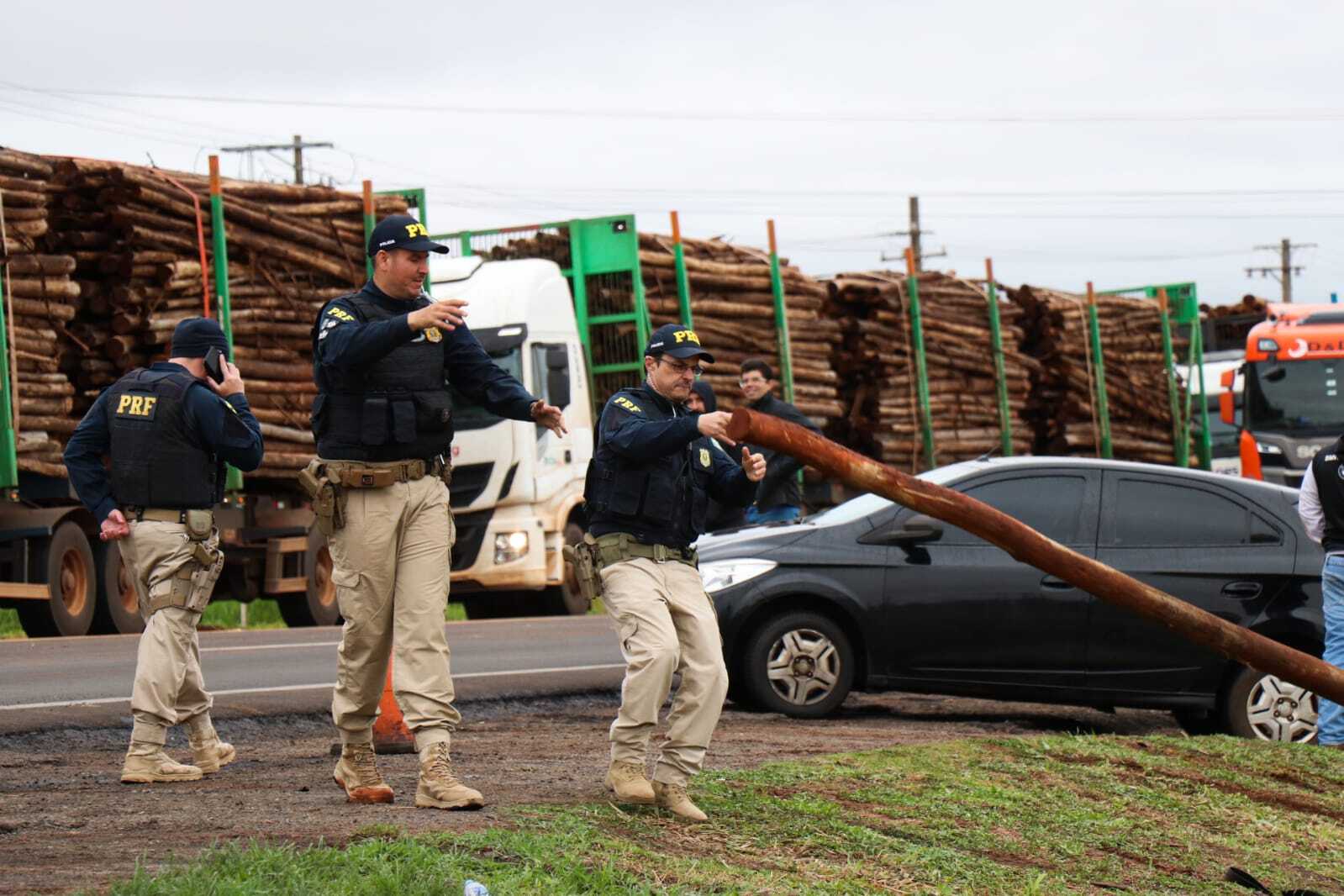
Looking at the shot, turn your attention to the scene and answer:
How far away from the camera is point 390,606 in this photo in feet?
23.2

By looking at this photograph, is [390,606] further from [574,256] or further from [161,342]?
[574,256]

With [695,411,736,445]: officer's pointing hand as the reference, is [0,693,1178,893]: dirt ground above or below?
below

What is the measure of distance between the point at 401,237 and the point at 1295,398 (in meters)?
21.7

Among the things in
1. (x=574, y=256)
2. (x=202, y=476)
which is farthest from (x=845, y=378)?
(x=202, y=476)

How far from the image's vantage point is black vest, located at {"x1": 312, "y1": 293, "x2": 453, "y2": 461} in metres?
6.91

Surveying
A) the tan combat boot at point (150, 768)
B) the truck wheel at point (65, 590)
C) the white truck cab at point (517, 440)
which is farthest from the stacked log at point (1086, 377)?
the tan combat boot at point (150, 768)

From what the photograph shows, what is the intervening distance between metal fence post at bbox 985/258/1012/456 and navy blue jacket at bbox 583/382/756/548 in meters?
19.3

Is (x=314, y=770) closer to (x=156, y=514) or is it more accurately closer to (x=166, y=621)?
(x=166, y=621)

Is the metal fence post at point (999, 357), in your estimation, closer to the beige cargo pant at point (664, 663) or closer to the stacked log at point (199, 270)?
the stacked log at point (199, 270)

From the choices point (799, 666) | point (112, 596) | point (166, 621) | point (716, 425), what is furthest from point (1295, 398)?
point (716, 425)

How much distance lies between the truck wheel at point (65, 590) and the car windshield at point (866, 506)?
23.4 feet

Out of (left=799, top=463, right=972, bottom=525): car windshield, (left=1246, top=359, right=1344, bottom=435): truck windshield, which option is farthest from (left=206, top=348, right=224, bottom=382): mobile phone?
(left=1246, top=359, right=1344, bottom=435): truck windshield

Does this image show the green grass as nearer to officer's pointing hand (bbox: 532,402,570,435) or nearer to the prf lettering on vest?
officer's pointing hand (bbox: 532,402,570,435)

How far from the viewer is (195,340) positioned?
8516 millimetres
